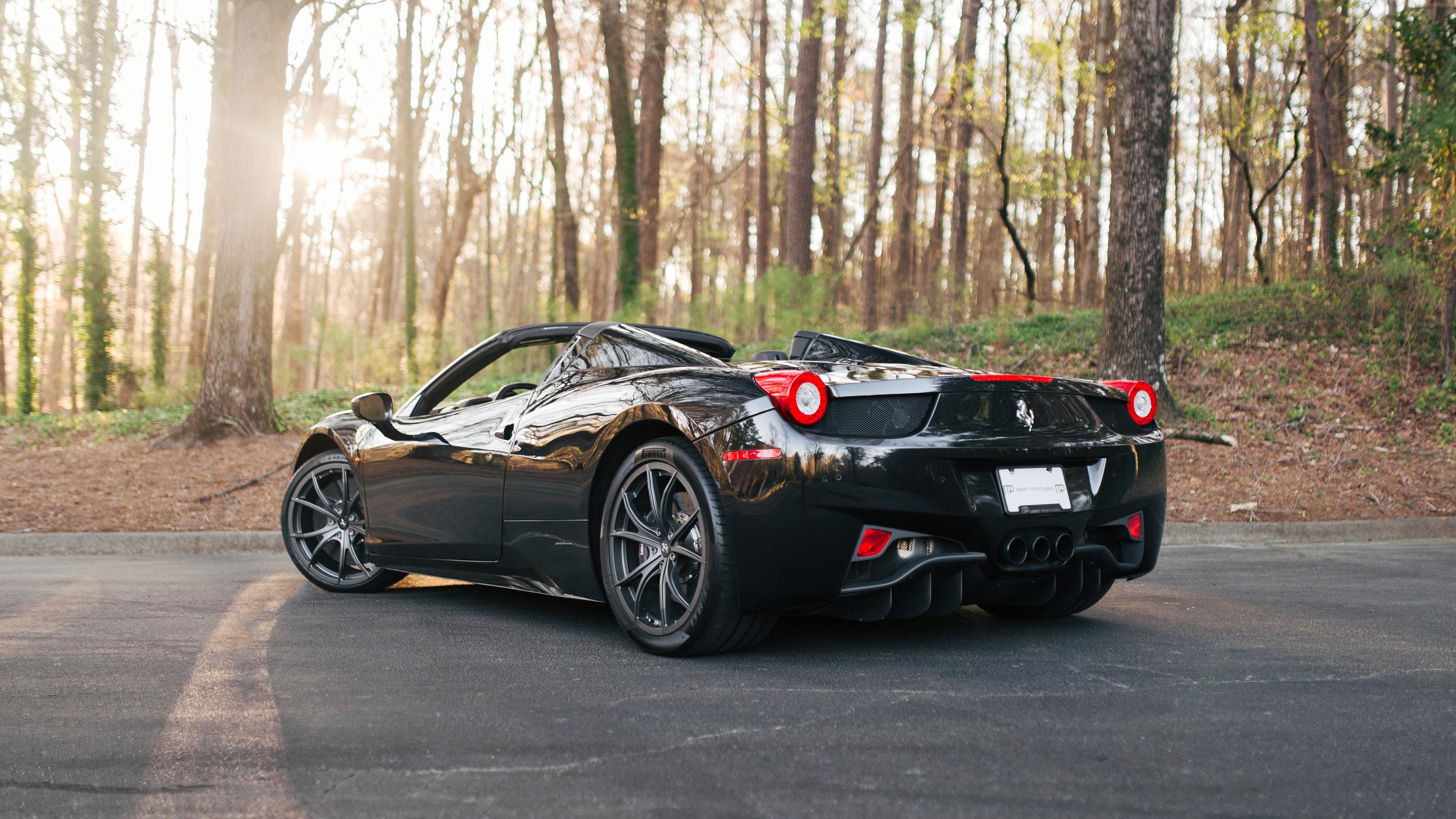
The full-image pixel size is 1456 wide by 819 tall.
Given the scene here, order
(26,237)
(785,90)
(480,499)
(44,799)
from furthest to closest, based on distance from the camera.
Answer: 1. (785,90)
2. (26,237)
3. (480,499)
4. (44,799)

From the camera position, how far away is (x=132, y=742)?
2.81 meters

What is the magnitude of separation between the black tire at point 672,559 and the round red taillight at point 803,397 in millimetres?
347

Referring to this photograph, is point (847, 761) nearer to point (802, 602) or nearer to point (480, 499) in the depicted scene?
point (802, 602)

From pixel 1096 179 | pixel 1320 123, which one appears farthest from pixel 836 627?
pixel 1096 179

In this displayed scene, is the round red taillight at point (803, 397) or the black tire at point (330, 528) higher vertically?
the round red taillight at point (803, 397)

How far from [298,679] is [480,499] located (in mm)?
1148

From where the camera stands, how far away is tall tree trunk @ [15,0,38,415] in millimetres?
20594

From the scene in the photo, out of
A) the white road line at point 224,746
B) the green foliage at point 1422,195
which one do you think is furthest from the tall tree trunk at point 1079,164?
the white road line at point 224,746

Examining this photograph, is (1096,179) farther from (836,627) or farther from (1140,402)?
(836,627)

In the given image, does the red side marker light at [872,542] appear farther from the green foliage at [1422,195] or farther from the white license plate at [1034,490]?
the green foliage at [1422,195]

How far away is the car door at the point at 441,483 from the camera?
445 centimetres

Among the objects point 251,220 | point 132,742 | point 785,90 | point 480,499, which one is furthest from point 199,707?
point 785,90

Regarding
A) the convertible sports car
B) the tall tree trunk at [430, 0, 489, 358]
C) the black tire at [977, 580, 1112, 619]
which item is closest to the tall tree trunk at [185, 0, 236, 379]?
the tall tree trunk at [430, 0, 489, 358]

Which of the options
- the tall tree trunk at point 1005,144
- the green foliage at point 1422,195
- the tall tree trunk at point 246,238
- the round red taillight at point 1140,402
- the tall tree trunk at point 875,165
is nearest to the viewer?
the round red taillight at point 1140,402
